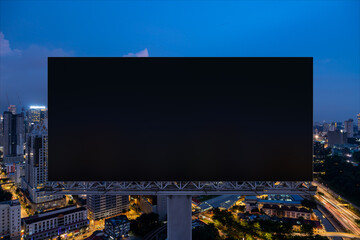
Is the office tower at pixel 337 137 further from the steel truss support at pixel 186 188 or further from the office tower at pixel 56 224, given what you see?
the office tower at pixel 56 224

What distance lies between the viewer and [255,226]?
1884 cm

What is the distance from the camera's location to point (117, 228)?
67.9 feet

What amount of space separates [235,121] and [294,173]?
309 centimetres

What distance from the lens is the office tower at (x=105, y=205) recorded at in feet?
87.2

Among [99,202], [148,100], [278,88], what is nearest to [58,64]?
[148,100]

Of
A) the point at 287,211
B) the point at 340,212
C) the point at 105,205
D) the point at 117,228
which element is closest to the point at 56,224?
the point at 105,205

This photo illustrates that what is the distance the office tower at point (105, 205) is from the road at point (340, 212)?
2969 centimetres

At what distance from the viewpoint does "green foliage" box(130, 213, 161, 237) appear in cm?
2167

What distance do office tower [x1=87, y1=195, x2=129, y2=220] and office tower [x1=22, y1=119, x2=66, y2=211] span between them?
7744mm

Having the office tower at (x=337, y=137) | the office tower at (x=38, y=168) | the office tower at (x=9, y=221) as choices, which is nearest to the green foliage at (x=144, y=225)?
the office tower at (x=9, y=221)

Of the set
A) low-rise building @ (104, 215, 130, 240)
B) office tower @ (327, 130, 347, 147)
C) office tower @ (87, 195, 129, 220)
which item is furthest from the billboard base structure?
office tower @ (327, 130, 347, 147)

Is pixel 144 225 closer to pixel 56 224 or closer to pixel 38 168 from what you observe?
pixel 56 224

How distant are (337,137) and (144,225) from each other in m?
72.4

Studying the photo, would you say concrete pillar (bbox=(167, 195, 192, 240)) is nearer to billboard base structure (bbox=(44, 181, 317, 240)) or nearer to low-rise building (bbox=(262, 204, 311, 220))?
billboard base structure (bbox=(44, 181, 317, 240))
